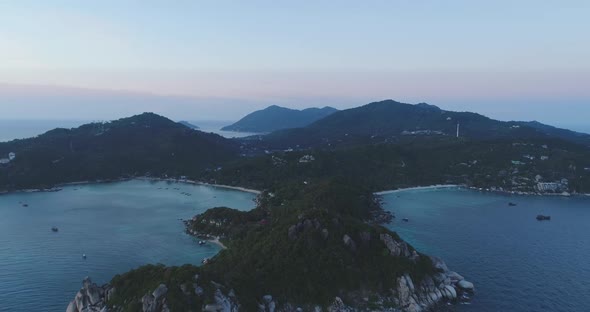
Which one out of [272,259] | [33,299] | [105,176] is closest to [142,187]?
[105,176]

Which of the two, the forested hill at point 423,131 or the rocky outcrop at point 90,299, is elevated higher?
the forested hill at point 423,131

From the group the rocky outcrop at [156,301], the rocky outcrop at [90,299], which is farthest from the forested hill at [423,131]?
the rocky outcrop at [156,301]

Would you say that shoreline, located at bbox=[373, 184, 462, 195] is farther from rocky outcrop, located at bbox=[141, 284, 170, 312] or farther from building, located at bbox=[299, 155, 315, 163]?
rocky outcrop, located at bbox=[141, 284, 170, 312]

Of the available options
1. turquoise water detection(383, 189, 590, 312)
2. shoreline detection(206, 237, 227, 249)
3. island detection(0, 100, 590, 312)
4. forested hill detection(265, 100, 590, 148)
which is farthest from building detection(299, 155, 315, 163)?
shoreline detection(206, 237, 227, 249)

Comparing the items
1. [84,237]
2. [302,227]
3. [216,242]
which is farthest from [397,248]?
[84,237]

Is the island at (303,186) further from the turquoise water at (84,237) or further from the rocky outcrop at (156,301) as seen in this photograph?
the turquoise water at (84,237)

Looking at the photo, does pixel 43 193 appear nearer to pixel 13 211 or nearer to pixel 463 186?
pixel 13 211

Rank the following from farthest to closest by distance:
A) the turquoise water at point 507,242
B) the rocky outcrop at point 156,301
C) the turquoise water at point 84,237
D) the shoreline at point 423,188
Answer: the shoreline at point 423,188 → the turquoise water at point 84,237 → the turquoise water at point 507,242 → the rocky outcrop at point 156,301
